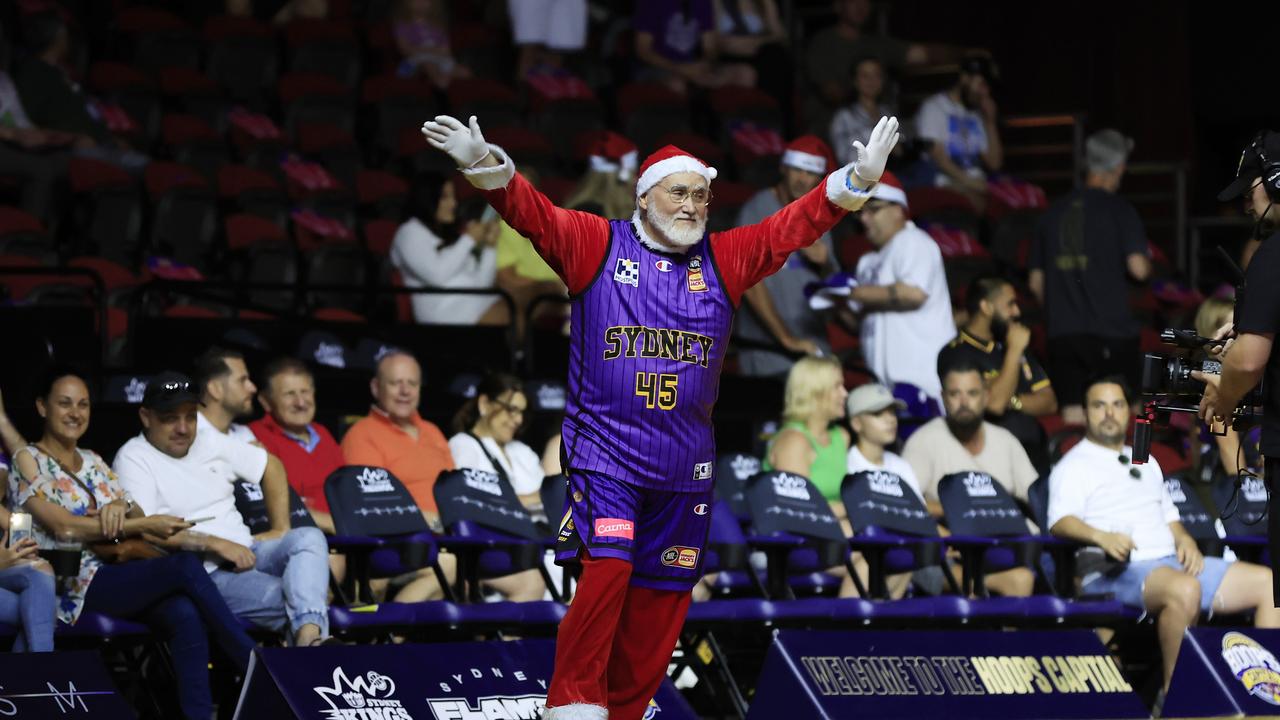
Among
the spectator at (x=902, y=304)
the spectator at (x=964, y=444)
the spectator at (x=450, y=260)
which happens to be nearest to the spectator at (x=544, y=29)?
the spectator at (x=450, y=260)

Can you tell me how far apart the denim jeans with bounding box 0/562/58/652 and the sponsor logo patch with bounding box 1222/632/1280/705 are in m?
4.53

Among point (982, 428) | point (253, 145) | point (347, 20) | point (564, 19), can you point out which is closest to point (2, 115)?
point (253, 145)

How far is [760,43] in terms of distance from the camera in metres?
14.4

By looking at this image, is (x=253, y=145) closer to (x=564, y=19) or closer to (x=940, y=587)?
(x=564, y=19)

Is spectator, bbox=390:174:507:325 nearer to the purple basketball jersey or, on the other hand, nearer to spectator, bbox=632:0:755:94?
spectator, bbox=632:0:755:94

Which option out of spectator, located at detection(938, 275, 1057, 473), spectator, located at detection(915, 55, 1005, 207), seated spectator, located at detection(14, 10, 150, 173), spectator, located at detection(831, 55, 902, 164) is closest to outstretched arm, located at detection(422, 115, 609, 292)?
spectator, located at detection(938, 275, 1057, 473)

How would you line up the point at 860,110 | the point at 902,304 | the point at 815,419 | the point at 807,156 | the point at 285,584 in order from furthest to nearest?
the point at 860,110 → the point at 807,156 → the point at 902,304 → the point at 815,419 → the point at 285,584

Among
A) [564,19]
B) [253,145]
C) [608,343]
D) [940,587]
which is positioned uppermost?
[564,19]

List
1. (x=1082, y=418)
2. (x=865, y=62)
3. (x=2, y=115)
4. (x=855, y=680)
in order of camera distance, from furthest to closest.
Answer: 1. (x=865, y=62)
2. (x=2, y=115)
3. (x=1082, y=418)
4. (x=855, y=680)

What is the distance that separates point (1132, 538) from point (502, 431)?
3001 millimetres

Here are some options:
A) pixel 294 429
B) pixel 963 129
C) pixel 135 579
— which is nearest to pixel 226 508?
pixel 135 579

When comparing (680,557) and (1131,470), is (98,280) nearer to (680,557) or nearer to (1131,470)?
(680,557)

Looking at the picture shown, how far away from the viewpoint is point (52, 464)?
729 cm

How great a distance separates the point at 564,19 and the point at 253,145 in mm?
2612
